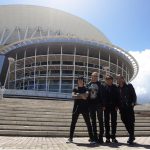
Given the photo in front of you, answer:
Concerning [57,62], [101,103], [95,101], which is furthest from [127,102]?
[57,62]

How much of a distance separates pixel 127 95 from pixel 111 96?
45 centimetres

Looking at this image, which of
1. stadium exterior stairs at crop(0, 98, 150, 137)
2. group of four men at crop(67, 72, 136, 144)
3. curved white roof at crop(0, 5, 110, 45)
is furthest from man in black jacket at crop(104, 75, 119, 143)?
curved white roof at crop(0, 5, 110, 45)

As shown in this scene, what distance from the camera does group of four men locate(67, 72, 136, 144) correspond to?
28.9 feet

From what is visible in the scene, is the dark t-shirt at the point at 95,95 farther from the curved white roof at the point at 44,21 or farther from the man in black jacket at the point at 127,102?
the curved white roof at the point at 44,21

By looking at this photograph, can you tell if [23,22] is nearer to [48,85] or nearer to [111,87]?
[48,85]

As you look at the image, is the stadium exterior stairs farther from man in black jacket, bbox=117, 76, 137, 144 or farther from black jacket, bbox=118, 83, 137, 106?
black jacket, bbox=118, 83, 137, 106

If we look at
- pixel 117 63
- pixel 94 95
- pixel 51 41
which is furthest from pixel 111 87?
pixel 117 63

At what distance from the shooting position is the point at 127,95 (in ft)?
29.9

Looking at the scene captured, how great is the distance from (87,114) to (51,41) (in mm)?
34161

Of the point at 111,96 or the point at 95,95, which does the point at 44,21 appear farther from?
the point at 95,95

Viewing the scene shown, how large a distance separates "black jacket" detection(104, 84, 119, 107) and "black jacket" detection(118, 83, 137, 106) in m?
0.13

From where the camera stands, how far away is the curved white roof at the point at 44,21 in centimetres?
5834

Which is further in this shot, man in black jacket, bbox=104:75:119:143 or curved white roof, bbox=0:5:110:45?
curved white roof, bbox=0:5:110:45

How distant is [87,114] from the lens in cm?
887
